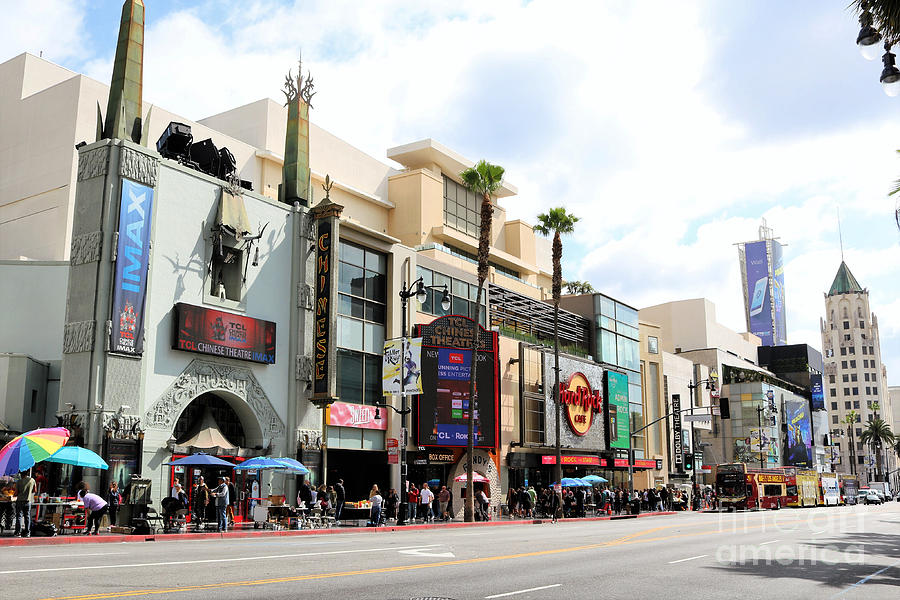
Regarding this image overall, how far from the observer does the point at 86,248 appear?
28359 millimetres

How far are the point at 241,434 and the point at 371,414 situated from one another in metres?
7.19

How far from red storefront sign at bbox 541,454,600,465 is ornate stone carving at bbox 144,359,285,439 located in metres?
21.7

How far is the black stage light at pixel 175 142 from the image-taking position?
107ft

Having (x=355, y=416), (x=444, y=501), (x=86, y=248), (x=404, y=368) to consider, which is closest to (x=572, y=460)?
(x=444, y=501)

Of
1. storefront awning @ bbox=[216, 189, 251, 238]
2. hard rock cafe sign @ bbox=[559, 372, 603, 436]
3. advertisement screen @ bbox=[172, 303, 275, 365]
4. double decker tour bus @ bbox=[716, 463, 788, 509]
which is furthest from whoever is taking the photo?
double decker tour bus @ bbox=[716, 463, 788, 509]

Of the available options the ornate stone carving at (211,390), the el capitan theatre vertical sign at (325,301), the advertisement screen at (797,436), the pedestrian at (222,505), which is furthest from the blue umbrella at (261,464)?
the advertisement screen at (797,436)

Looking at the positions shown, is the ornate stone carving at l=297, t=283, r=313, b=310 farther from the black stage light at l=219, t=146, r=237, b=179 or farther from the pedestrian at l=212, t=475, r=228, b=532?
the pedestrian at l=212, t=475, r=228, b=532

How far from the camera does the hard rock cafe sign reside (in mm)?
52875

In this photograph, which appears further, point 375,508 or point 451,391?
point 451,391

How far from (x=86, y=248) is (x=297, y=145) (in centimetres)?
1165

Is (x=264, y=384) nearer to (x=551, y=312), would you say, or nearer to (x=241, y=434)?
(x=241, y=434)

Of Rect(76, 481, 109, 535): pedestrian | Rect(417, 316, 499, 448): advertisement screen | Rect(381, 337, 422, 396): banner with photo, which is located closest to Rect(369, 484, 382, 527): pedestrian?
Rect(381, 337, 422, 396): banner with photo

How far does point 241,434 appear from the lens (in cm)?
3356

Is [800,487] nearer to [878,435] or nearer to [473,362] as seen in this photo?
[473,362]
